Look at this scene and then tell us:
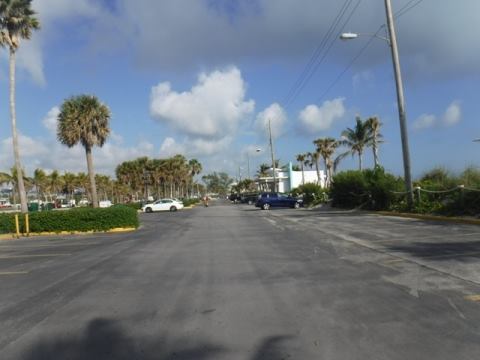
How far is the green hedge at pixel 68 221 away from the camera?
25.6 metres

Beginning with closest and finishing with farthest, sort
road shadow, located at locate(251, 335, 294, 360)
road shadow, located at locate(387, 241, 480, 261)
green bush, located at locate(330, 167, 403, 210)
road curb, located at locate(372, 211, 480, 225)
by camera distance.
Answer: road shadow, located at locate(251, 335, 294, 360)
road shadow, located at locate(387, 241, 480, 261)
road curb, located at locate(372, 211, 480, 225)
green bush, located at locate(330, 167, 403, 210)

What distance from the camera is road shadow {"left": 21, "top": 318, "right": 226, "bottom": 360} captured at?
5367mm

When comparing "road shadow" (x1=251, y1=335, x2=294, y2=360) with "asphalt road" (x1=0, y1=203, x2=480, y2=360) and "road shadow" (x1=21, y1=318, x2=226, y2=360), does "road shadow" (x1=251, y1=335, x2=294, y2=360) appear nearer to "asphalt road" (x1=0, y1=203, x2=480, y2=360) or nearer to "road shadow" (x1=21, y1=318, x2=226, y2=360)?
"asphalt road" (x1=0, y1=203, x2=480, y2=360)

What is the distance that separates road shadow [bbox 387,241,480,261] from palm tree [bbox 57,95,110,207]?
26.4 metres

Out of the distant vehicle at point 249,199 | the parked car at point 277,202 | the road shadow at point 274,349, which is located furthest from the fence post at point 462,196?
the distant vehicle at point 249,199

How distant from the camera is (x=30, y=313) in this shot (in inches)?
→ 298

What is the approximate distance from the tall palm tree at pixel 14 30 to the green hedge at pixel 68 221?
14.0 ft

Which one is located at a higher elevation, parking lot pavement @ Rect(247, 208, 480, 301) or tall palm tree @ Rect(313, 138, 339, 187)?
tall palm tree @ Rect(313, 138, 339, 187)

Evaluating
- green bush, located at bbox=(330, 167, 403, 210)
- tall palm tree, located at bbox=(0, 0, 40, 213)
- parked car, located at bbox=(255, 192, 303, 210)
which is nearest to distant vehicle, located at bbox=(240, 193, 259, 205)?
parked car, located at bbox=(255, 192, 303, 210)

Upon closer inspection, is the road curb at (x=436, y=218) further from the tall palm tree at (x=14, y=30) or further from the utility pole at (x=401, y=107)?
the tall palm tree at (x=14, y=30)

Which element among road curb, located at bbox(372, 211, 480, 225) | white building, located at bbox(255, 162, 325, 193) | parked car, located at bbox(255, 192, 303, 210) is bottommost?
road curb, located at bbox(372, 211, 480, 225)

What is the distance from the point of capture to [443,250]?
1180cm

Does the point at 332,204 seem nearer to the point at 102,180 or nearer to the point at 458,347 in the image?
the point at 458,347

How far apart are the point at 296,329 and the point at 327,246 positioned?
8.25 m
